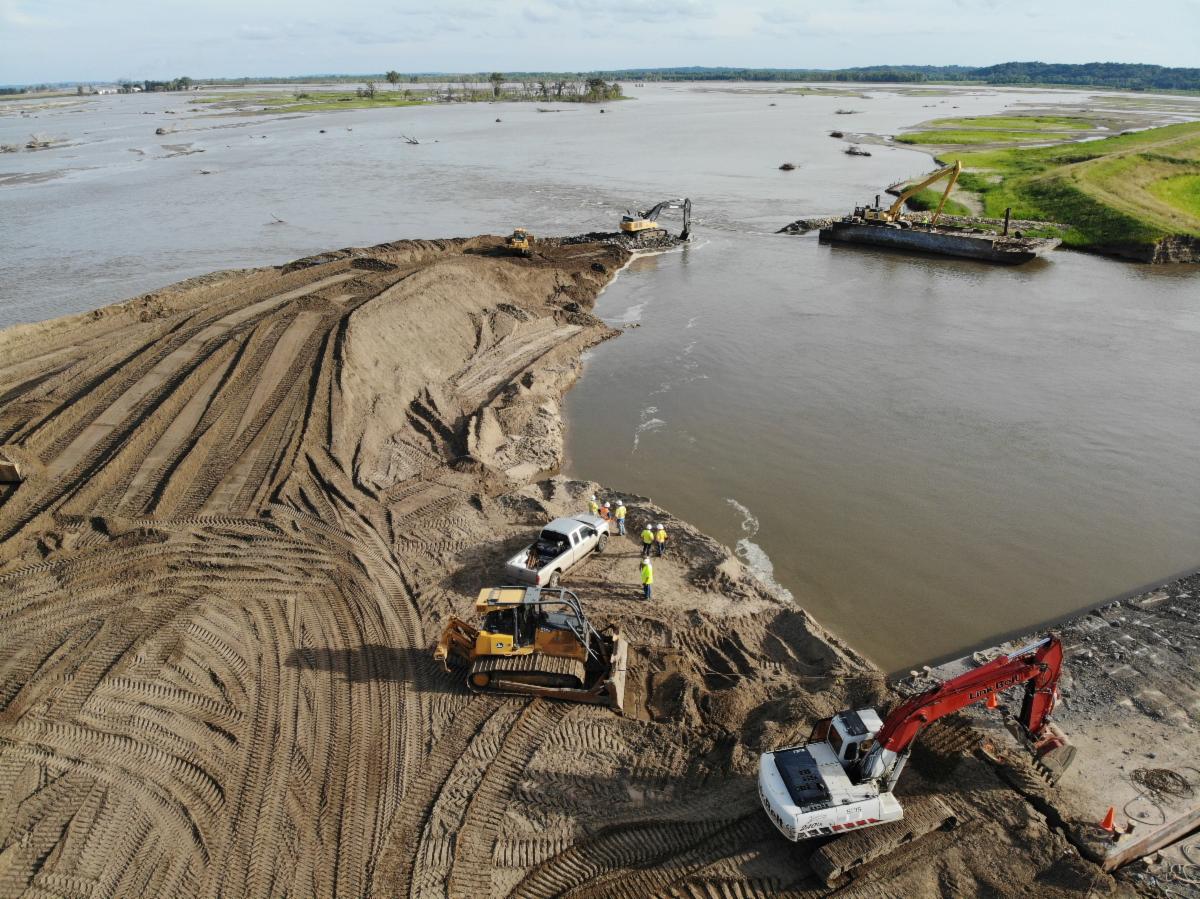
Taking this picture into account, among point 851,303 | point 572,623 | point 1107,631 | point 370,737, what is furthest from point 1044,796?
point 851,303

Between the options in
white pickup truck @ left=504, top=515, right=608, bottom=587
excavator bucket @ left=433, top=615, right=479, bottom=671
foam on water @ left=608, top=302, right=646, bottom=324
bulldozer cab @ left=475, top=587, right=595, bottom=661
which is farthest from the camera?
foam on water @ left=608, top=302, right=646, bottom=324

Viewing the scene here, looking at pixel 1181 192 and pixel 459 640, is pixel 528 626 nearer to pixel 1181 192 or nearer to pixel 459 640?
pixel 459 640

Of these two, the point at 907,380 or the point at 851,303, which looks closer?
the point at 907,380

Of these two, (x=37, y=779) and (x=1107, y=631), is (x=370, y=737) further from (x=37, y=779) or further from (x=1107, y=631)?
(x=1107, y=631)

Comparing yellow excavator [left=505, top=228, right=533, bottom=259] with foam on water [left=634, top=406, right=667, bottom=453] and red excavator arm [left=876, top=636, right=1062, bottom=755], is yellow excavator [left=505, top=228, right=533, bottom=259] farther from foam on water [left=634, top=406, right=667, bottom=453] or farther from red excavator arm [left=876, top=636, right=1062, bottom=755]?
red excavator arm [left=876, top=636, right=1062, bottom=755]

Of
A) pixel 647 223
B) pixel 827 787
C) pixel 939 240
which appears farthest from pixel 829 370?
pixel 939 240

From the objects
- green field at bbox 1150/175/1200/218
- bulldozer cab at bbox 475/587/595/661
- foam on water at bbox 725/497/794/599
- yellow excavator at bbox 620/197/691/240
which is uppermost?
green field at bbox 1150/175/1200/218

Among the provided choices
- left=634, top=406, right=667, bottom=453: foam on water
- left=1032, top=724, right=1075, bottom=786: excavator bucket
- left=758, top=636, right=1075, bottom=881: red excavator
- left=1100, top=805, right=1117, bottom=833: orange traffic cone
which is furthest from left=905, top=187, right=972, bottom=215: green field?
left=1100, top=805, right=1117, bottom=833: orange traffic cone
